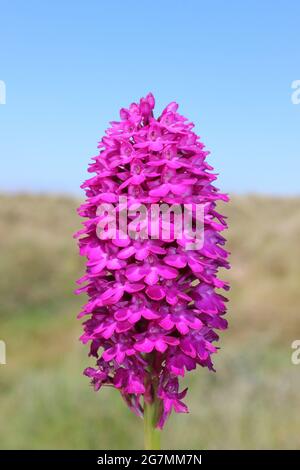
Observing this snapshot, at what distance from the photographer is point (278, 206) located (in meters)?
49.9

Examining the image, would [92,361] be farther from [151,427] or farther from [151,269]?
[151,269]

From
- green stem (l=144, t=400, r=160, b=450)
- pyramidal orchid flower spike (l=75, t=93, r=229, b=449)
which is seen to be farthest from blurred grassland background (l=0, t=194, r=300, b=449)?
pyramidal orchid flower spike (l=75, t=93, r=229, b=449)

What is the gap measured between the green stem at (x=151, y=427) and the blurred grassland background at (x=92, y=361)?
7.62 m

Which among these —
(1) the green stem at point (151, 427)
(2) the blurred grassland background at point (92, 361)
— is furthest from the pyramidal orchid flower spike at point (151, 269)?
(2) the blurred grassland background at point (92, 361)

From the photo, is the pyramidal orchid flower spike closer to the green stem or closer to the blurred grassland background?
the green stem

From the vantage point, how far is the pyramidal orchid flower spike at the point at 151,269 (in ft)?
9.14

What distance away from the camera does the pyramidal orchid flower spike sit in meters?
2.79

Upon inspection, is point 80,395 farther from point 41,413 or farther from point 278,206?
point 278,206

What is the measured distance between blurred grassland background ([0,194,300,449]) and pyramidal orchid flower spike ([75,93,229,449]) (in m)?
7.82

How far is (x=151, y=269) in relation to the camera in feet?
9.12

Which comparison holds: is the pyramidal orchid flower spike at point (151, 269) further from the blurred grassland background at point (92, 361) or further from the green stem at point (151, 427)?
the blurred grassland background at point (92, 361)
